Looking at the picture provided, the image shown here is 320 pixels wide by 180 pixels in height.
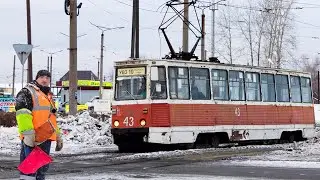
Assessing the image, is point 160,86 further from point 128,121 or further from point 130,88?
point 128,121

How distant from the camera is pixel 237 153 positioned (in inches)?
714

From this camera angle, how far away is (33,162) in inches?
330

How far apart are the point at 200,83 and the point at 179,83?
106 centimetres

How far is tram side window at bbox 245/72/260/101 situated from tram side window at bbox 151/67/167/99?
460cm

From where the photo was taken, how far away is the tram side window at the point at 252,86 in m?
22.8

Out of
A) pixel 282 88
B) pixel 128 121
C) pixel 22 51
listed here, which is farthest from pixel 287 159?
pixel 22 51

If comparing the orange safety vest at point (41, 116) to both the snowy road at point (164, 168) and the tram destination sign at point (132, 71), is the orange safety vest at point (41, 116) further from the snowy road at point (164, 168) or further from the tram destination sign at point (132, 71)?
the tram destination sign at point (132, 71)

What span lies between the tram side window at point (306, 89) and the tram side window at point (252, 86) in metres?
3.90

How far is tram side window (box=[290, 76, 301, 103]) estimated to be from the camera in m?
25.7

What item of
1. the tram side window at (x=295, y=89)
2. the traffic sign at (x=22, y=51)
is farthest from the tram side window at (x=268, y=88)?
the traffic sign at (x=22, y=51)

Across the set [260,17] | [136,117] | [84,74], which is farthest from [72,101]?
[84,74]

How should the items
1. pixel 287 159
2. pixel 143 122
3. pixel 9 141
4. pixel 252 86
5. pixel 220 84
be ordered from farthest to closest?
pixel 9 141 → pixel 252 86 → pixel 220 84 → pixel 143 122 → pixel 287 159

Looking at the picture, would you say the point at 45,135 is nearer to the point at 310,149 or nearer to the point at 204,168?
the point at 204,168

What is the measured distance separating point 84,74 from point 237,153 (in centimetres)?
9957
